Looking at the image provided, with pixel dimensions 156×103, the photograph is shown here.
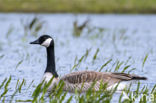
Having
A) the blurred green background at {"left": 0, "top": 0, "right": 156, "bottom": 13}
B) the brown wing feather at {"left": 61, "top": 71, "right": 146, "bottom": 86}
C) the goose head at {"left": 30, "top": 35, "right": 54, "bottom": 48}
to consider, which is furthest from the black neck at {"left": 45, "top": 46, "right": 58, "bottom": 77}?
the blurred green background at {"left": 0, "top": 0, "right": 156, "bottom": 13}

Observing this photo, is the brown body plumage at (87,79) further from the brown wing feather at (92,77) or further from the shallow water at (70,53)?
the shallow water at (70,53)

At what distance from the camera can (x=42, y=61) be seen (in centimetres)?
1479

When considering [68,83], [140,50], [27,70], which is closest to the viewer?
[68,83]

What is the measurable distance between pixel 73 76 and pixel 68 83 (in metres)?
0.20

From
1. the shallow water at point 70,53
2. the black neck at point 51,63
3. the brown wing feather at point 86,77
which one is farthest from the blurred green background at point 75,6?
the brown wing feather at point 86,77

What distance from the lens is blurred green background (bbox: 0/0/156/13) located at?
124 ft

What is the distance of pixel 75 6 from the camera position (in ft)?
127

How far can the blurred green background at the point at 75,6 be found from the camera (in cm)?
3794

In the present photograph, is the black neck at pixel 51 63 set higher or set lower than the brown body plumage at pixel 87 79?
higher

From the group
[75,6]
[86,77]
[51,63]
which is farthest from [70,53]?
[75,6]

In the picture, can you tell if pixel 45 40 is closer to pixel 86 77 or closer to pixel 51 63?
pixel 51 63

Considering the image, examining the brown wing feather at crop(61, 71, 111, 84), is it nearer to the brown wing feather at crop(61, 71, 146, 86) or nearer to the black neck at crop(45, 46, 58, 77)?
the brown wing feather at crop(61, 71, 146, 86)

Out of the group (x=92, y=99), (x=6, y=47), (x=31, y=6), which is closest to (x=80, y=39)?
(x=6, y=47)

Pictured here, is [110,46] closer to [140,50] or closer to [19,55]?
[140,50]
